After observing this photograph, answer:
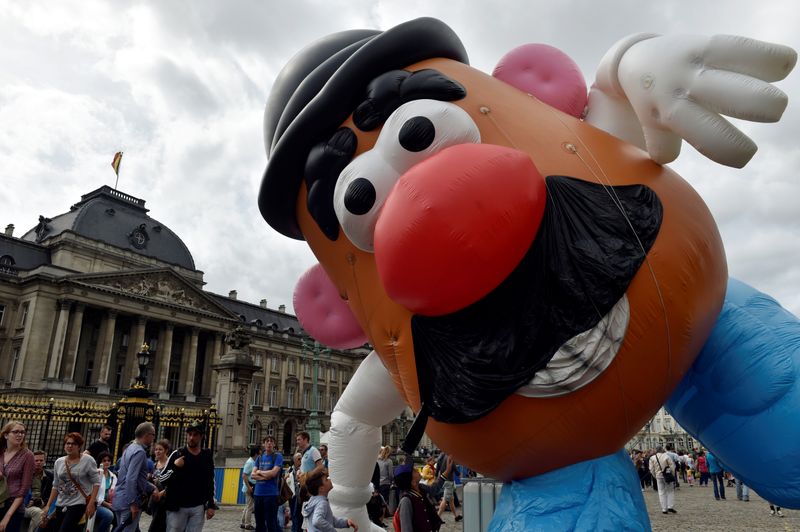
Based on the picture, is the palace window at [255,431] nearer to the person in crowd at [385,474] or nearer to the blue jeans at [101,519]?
the person in crowd at [385,474]

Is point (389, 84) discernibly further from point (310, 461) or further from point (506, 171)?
point (310, 461)

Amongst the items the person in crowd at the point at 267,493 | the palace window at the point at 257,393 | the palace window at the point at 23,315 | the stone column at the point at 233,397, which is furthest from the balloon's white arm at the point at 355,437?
the palace window at the point at 257,393

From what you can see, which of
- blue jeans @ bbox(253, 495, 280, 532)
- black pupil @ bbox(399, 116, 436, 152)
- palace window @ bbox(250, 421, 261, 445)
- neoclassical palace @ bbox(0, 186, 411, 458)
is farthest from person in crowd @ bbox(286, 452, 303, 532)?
palace window @ bbox(250, 421, 261, 445)

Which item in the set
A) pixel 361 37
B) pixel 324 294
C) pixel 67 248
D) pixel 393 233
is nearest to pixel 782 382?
pixel 393 233

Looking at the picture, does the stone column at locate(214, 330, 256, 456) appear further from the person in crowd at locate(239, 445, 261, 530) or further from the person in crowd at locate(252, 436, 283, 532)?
the person in crowd at locate(252, 436, 283, 532)

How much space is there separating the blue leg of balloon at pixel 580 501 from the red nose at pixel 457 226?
36.4 inches

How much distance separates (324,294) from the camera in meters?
4.12

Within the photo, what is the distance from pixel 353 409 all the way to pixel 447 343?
1650mm

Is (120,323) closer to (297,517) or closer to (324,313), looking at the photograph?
(297,517)

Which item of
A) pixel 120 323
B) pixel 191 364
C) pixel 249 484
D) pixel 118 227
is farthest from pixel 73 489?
pixel 118 227

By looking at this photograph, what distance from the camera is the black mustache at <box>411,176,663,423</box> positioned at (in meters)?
2.41

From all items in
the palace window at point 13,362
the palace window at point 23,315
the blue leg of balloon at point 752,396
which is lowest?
the blue leg of balloon at point 752,396

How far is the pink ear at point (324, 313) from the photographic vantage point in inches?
157

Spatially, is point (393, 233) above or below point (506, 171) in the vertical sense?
below
